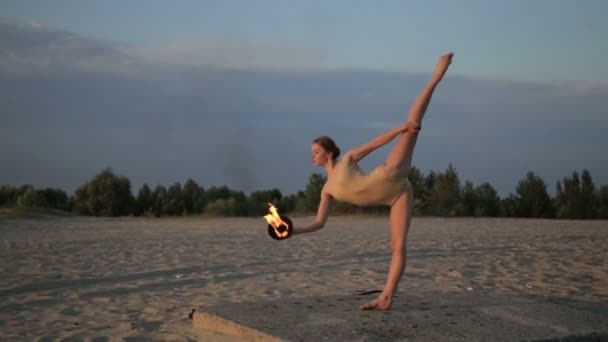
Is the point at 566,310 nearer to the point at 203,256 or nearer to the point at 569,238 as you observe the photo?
the point at 203,256

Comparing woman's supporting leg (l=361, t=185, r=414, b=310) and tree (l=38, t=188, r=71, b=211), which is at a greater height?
tree (l=38, t=188, r=71, b=211)

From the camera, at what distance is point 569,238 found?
Answer: 1703 cm

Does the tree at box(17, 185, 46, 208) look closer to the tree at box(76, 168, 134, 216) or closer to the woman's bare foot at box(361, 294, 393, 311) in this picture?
the tree at box(76, 168, 134, 216)

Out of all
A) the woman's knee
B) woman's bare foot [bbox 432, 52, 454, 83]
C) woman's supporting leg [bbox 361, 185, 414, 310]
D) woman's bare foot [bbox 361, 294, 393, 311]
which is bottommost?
woman's bare foot [bbox 361, 294, 393, 311]

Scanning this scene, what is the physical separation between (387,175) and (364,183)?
194mm

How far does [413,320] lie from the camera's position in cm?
538

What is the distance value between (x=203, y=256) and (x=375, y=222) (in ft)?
40.9

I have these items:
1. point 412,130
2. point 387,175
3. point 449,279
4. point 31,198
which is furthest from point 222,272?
point 31,198

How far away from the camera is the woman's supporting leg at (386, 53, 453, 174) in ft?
16.8

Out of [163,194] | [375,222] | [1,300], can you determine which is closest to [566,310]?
[1,300]

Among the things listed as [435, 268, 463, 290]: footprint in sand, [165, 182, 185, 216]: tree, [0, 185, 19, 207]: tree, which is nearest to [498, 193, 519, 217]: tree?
[165, 182, 185, 216]: tree

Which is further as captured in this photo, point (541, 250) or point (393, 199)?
point (541, 250)

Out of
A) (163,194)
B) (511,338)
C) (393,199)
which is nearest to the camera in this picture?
(511,338)

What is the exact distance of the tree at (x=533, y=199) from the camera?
30.2 meters
